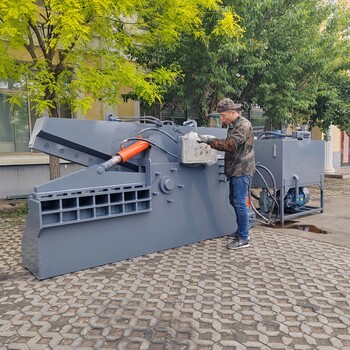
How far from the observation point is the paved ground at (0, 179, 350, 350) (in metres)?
2.61

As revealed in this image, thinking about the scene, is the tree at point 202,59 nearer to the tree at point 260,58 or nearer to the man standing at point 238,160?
the tree at point 260,58

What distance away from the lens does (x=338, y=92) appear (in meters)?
10.1

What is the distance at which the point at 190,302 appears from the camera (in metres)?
3.17

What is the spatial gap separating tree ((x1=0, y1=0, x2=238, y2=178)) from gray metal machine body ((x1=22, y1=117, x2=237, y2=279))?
5.65 feet

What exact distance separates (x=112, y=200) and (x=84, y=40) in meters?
2.79

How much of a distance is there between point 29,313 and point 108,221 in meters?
1.27

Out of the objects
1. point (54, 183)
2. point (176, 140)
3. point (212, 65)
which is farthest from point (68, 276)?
point (212, 65)

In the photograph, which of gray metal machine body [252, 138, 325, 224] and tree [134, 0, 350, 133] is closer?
gray metal machine body [252, 138, 325, 224]

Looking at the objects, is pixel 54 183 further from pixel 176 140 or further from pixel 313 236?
pixel 313 236

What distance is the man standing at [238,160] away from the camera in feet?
14.8

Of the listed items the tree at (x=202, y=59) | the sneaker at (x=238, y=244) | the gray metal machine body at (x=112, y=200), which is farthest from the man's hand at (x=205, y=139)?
the tree at (x=202, y=59)

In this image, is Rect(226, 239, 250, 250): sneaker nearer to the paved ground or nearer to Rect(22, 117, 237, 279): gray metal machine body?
the paved ground

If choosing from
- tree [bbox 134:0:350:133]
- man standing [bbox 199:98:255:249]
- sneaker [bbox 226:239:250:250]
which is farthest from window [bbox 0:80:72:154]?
sneaker [bbox 226:239:250:250]

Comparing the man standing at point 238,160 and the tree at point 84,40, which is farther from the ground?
the tree at point 84,40
